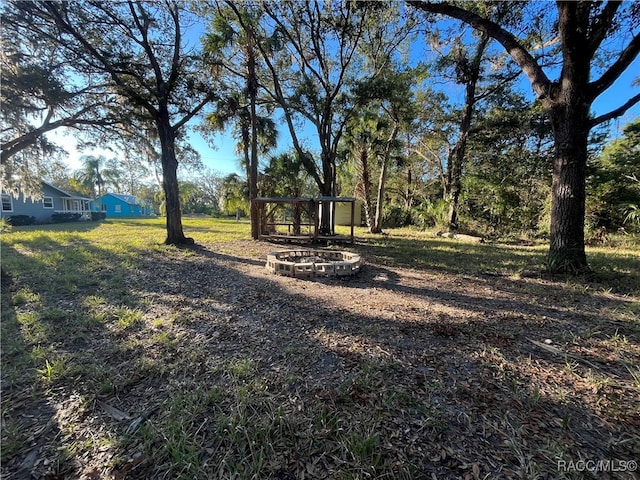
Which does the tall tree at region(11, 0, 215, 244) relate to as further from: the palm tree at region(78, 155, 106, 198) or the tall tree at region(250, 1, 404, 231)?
the palm tree at region(78, 155, 106, 198)

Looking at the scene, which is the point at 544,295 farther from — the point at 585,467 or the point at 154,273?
the point at 154,273

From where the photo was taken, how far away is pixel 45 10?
6023 mm

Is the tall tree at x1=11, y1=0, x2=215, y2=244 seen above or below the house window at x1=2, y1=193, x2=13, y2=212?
above

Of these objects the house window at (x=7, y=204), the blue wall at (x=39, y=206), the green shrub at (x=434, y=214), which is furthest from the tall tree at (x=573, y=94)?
the house window at (x=7, y=204)

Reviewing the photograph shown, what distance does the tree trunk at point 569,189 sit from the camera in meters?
4.68

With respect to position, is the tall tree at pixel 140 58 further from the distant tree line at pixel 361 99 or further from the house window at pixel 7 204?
the house window at pixel 7 204

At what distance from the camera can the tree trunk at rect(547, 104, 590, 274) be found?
4680 millimetres

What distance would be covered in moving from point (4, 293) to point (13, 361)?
265cm

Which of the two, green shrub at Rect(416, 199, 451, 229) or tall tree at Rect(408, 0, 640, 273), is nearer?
tall tree at Rect(408, 0, 640, 273)

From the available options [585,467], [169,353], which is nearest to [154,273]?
[169,353]

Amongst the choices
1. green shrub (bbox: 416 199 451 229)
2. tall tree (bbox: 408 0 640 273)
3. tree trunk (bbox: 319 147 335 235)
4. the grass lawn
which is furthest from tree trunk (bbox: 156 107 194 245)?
green shrub (bbox: 416 199 451 229)

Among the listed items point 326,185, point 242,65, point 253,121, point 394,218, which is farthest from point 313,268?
point 394,218

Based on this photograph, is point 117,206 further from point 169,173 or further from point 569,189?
point 569,189

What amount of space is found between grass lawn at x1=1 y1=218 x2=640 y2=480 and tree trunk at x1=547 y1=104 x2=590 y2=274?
73 centimetres
